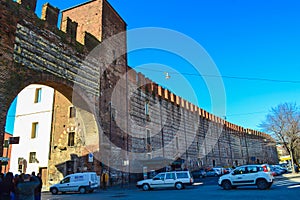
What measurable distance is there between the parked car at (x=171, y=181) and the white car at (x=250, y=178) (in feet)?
8.08

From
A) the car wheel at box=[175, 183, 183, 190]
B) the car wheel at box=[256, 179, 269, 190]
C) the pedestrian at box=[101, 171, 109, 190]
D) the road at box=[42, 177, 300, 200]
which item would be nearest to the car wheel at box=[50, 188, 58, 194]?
the road at box=[42, 177, 300, 200]

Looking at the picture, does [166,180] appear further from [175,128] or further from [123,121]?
[175,128]

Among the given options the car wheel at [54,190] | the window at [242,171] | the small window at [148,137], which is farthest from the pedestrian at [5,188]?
the small window at [148,137]

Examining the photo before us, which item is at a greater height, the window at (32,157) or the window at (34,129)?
the window at (34,129)

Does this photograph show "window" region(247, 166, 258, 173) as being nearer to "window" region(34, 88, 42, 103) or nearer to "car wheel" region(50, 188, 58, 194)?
"car wheel" region(50, 188, 58, 194)

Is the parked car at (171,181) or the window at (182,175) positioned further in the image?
the window at (182,175)

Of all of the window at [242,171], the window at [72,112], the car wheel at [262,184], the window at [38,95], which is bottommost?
the car wheel at [262,184]

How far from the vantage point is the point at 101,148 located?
18656mm

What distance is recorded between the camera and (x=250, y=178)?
13.6m

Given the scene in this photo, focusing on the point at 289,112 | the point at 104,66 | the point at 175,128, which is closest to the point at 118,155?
the point at 104,66

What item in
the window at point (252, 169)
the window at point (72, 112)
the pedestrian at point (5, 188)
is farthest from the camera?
the window at point (72, 112)

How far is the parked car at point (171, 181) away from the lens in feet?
52.4

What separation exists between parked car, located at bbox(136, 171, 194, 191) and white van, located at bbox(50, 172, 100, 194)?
10.4ft

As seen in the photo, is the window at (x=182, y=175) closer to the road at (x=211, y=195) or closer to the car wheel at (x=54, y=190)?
the road at (x=211, y=195)
